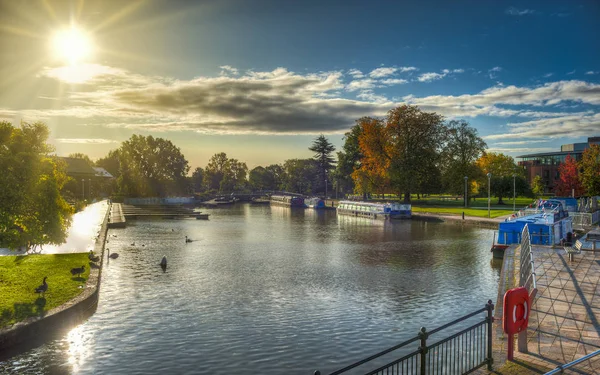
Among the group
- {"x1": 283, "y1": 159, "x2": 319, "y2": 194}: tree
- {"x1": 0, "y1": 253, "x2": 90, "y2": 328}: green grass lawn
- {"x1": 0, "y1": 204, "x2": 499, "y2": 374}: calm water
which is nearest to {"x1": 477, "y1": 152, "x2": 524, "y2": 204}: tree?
{"x1": 0, "y1": 204, "x2": 499, "y2": 374}: calm water

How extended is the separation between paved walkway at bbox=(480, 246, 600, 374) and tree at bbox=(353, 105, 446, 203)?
69.3m

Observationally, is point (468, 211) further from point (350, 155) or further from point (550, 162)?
point (550, 162)

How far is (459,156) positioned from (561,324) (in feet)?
311

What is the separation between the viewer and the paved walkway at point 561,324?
13.1 metres

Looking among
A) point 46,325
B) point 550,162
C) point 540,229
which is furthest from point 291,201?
point 46,325

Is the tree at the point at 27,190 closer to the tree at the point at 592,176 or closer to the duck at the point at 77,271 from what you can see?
the duck at the point at 77,271

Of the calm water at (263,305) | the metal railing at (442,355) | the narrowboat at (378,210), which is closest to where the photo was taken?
the metal railing at (442,355)

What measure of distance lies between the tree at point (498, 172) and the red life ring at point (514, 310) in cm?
9500

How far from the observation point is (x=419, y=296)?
2683 centimetres

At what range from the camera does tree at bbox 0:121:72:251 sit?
884 inches

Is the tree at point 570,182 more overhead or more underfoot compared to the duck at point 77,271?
more overhead

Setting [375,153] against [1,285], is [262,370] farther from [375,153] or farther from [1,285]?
[375,153]

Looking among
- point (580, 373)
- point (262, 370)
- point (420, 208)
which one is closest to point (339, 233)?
point (420, 208)

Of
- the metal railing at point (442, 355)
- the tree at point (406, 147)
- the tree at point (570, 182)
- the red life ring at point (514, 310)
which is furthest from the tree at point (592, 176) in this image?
the red life ring at point (514, 310)
